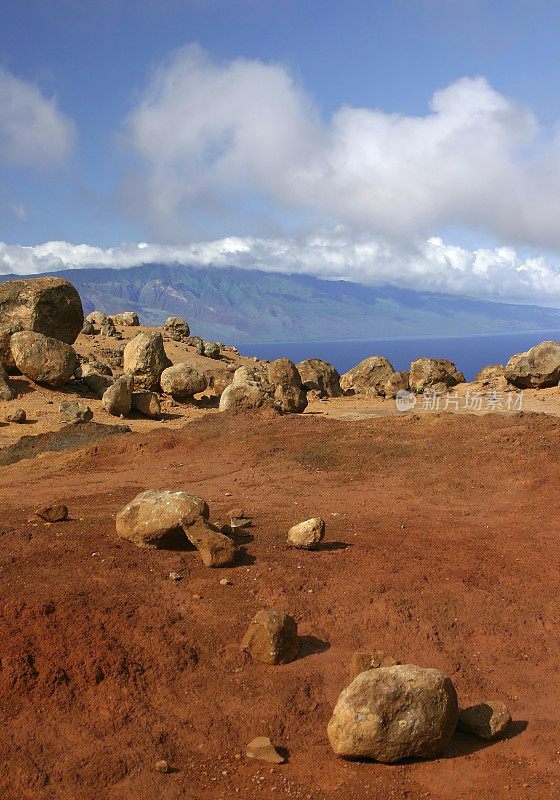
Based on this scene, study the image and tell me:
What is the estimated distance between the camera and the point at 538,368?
1111 inches

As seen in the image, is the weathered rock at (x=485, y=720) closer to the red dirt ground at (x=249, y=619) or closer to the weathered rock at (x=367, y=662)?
the red dirt ground at (x=249, y=619)

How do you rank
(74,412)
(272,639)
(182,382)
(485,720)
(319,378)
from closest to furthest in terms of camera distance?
(485,720) < (272,639) < (74,412) < (182,382) < (319,378)

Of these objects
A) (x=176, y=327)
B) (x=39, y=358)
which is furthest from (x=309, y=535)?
(x=176, y=327)

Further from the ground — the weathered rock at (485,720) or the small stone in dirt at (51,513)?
the small stone in dirt at (51,513)

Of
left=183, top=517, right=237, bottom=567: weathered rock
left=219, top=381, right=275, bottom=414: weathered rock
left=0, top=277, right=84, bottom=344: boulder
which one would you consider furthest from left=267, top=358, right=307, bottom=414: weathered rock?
left=183, top=517, right=237, bottom=567: weathered rock

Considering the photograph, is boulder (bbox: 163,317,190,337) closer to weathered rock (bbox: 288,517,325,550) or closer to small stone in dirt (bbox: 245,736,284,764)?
weathered rock (bbox: 288,517,325,550)

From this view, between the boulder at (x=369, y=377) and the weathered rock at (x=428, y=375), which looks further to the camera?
the boulder at (x=369, y=377)

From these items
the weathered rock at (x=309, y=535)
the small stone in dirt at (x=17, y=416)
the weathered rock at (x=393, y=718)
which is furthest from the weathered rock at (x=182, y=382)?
the weathered rock at (x=393, y=718)

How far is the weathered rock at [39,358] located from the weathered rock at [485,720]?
64.5 ft

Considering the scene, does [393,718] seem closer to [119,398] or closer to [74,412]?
[74,412]

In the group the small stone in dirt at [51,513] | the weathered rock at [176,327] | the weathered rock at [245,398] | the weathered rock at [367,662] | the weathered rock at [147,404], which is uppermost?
the weathered rock at [176,327]

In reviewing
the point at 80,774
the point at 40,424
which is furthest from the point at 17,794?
the point at 40,424

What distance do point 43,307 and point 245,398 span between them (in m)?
9.88

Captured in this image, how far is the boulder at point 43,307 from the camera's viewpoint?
957 inches
